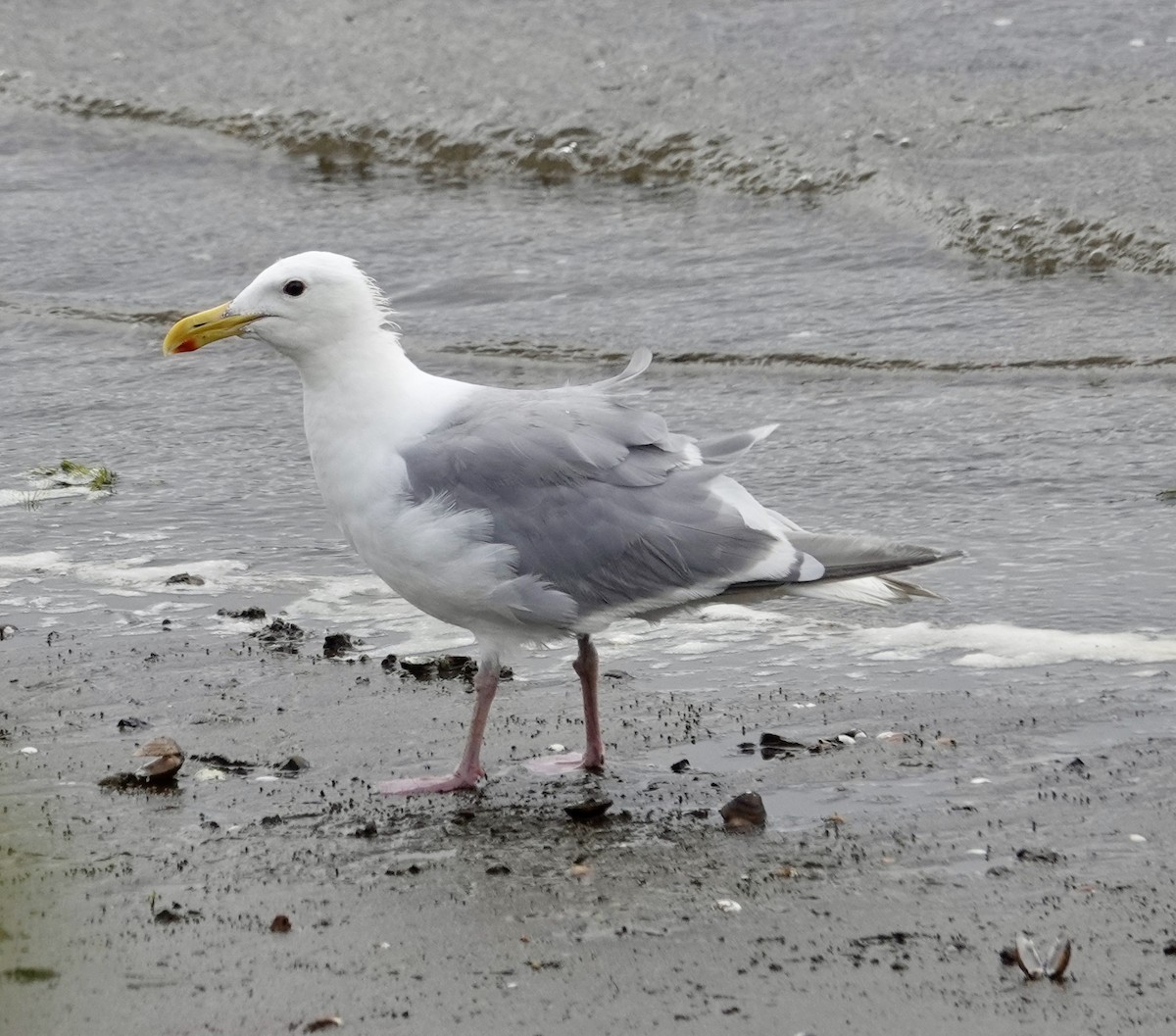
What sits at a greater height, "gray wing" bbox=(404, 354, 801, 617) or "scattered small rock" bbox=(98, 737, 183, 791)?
"gray wing" bbox=(404, 354, 801, 617)

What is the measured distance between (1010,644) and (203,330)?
7.97ft

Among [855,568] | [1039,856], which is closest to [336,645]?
[855,568]

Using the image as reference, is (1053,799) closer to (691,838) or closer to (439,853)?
(691,838)

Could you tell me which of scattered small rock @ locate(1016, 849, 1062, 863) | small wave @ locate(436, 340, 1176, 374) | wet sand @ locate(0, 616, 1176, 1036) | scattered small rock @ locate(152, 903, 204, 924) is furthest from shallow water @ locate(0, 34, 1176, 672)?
scattered small rock @ locate(152, 903, 204, 924)

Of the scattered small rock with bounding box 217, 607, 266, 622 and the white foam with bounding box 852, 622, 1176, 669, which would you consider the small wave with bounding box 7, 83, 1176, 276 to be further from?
the scattered small rock with bounding box 217, 607, 266, 622

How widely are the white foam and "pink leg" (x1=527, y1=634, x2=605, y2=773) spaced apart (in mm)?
911

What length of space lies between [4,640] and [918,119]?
7360 millimetres

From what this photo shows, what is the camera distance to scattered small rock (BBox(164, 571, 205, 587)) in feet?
19.0

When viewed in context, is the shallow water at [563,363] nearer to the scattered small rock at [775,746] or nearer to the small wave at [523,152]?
the small wave at [523,152]

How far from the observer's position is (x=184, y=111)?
12969mm

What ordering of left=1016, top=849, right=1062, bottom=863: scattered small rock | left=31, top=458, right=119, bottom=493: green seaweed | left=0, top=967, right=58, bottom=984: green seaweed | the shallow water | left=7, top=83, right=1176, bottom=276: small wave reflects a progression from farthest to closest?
left=7, top=83, right=1176, bottom=276: small wave < left=31, top=458, right=119, bottom=493: green seaweed < the shallow water < left=1016, top=849, right=1062, bottom=863: scattered small rock < left=0, top=967, right=58, bottom=984: green seaweed

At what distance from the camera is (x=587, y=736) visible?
461 centimetres

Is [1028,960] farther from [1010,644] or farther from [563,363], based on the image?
[563,363]

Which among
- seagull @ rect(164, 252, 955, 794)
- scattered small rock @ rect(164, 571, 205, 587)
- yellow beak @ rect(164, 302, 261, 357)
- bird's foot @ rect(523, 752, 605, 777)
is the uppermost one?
yellow beak @ rect(164, 302, 261, 357)
